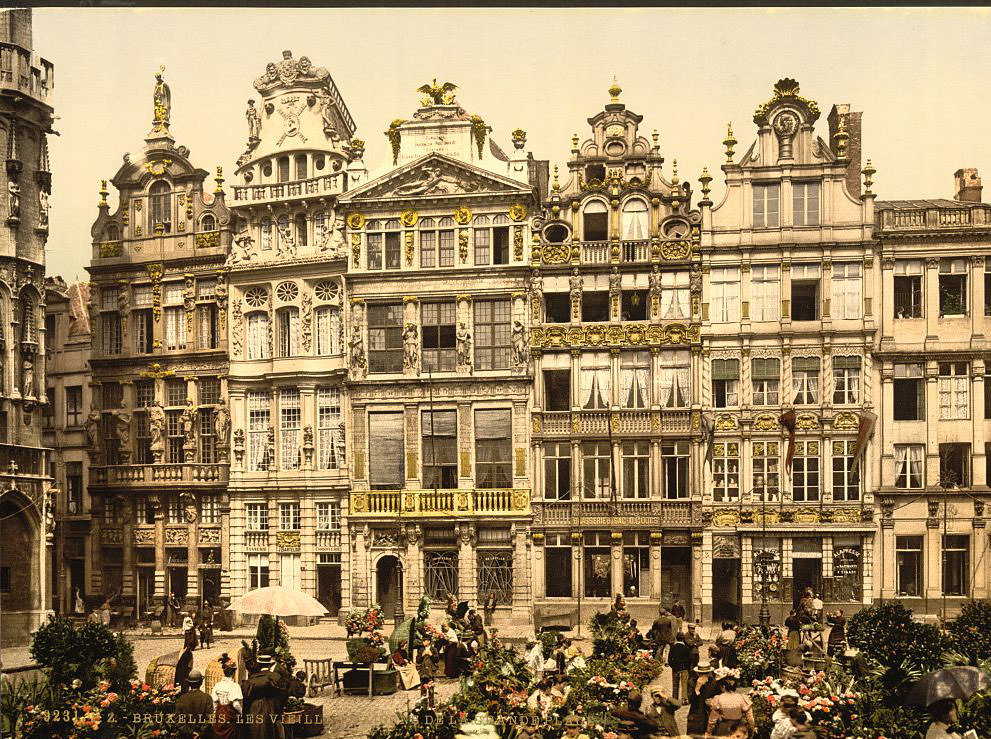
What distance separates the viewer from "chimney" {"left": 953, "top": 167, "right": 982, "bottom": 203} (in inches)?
591

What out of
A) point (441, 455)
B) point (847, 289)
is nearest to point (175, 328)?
point (441, 455)

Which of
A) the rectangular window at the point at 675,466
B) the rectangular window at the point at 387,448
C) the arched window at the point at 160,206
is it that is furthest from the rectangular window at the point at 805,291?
the arched window at the point at 160,206

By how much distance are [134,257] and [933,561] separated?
13573 mm

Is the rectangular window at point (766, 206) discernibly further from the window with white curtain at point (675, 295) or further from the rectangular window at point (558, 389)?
the rectangular window at point (558, 389)

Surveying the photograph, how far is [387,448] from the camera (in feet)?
53.6

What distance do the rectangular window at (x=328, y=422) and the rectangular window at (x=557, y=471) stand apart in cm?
330

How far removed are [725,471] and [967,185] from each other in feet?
18.5

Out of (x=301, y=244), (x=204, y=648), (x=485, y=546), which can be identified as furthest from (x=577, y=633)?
(x=301, y=244)

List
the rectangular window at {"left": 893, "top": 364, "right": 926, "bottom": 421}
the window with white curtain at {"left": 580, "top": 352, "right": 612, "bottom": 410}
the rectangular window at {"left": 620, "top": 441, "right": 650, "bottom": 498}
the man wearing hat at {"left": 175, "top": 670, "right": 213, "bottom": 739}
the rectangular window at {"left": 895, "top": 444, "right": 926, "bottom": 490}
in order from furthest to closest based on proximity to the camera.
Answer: the window with white curtain at {"left": 580, "top": 352, "right": 612, "bottom": 410}, the rectangular window at {"left": 620, "top": 441, "right": 650, "bottom": 498}, the rectangular window at {"left": 893, "top": 364, "right": 926, "bottom": 421}, the rectangular window at {"left": 895, "top": 444, "right": 926, "bottom": 490}, the man wearing hat at {"left": 175, "top": 670, "right": 213, "bottom": 739}

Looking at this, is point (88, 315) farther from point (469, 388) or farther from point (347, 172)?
point (469, 388)

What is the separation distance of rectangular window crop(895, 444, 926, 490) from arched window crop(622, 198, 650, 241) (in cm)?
526

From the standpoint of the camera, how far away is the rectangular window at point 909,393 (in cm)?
1603

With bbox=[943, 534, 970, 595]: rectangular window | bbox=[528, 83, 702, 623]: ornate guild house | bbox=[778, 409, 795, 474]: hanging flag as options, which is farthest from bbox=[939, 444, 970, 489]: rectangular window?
bbox=[528, 83, 702, 623]: ornate guild house

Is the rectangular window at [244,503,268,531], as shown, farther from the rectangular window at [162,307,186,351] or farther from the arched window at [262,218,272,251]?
the arched window at [262,218,272,251]
